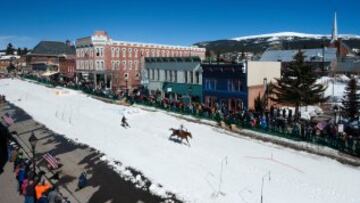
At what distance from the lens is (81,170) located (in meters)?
22.4

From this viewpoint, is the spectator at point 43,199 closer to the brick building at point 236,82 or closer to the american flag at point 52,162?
the american flag at point 52,162

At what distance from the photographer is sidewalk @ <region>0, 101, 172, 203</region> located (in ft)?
59.2

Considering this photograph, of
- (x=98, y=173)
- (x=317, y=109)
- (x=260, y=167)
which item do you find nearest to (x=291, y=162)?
(x=260, y=167)

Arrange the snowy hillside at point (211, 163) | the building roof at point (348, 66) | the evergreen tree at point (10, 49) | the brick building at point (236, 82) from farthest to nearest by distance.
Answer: the evergreen tree at point (10, 49) < the building roof at point (348, 66) < the brick building at point (236, 82) < the snowy hillside at point (211, 163)

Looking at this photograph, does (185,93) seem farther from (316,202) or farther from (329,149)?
(316,202)

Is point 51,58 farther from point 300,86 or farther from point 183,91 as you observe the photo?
point 300,86

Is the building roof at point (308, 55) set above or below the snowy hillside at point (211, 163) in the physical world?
above

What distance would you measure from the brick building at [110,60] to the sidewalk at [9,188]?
4135cm

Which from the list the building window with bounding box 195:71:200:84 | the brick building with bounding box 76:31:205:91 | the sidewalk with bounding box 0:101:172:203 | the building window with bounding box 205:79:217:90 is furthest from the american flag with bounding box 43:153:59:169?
the brick building with bounding box 76:31:205:91

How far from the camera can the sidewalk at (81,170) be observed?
1805 centimetres

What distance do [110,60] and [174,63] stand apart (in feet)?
67.4

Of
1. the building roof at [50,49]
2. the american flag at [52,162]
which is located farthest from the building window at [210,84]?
the building roof at [50,49]

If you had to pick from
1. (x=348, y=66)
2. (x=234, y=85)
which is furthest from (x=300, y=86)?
(x=348, y=66)

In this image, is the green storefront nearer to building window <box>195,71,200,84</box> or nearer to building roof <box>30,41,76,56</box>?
building window <box>195,71,200,84</box>
